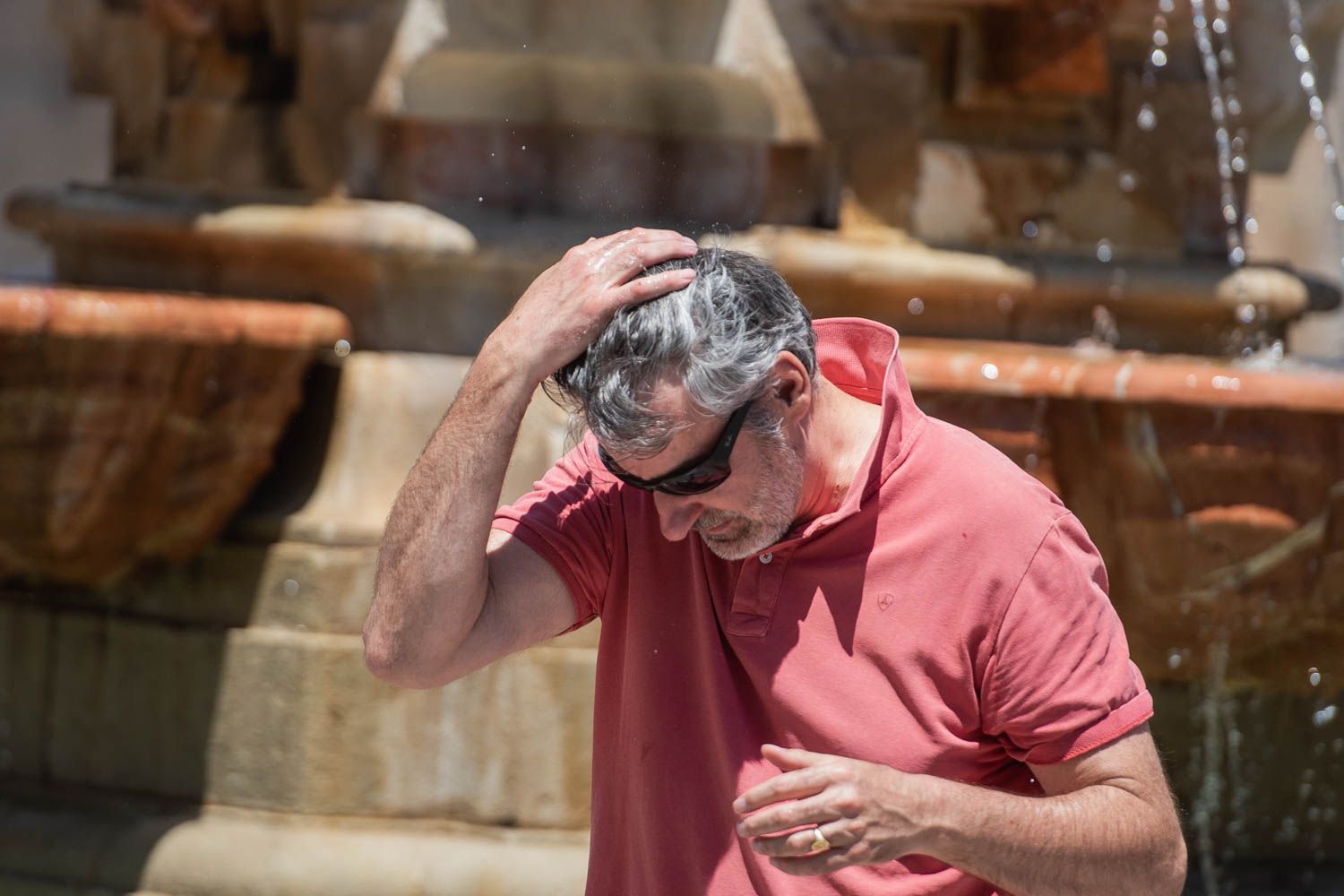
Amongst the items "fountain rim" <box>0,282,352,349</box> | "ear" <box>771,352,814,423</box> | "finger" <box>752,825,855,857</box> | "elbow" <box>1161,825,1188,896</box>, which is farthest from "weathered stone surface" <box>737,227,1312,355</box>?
"finger" <box>752,825,855,857</box>

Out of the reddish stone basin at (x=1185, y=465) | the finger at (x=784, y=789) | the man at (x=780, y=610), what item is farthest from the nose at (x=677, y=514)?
the reddish stone basin at (x=1185, y=465)

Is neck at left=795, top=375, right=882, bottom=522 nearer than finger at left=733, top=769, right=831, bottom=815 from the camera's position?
No

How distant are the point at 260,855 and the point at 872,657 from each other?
2.26 meters

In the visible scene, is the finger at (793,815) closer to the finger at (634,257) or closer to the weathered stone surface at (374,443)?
the finger at (634,257)

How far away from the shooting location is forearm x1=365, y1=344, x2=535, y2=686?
1.91 metres

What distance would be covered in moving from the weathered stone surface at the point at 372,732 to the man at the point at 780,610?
5.35ft

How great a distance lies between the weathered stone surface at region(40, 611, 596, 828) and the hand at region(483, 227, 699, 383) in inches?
73.2

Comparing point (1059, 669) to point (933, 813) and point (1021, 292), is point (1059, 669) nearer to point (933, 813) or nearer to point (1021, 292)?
point (933, 813)

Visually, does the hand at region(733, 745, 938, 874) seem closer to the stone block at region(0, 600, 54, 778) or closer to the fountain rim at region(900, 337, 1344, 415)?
the fountain rim at region(900, 337, 1344, 415)

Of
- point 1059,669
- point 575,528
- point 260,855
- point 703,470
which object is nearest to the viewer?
point 1059,669

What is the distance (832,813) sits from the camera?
1.61 metres

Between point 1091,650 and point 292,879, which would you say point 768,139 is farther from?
point 1091,650

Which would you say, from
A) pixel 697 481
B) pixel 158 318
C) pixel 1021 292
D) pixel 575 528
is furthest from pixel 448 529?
pixel 1021 292

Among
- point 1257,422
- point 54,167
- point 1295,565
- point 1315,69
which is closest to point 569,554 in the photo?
point 1257,422
